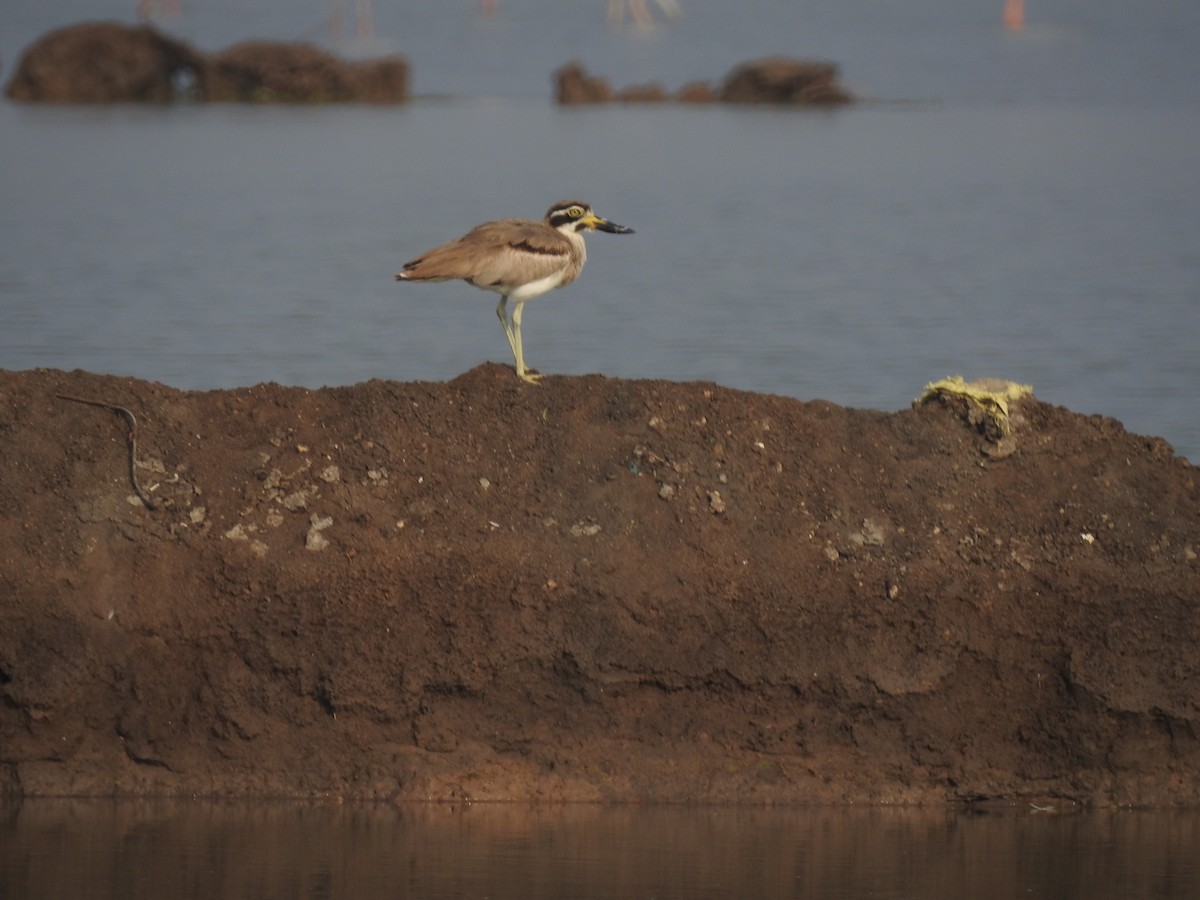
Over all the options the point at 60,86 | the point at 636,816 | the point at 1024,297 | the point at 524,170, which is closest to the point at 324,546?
the point at 636,816

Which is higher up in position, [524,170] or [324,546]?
[524,170]

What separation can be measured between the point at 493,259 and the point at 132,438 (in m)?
2.12

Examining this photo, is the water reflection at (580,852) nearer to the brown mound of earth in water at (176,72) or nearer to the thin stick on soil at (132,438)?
the thin stick on soil at (132,438)

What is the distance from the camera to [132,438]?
410 inches

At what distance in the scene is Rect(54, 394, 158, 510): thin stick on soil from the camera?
10227mm

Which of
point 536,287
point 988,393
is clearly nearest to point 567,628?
point 536,287

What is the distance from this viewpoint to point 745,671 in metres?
10.1

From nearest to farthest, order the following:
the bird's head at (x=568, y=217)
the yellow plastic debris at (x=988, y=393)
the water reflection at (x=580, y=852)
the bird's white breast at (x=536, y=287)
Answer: the water reflection at (x=580, y=852), the yellow plastic debris at (x=988, y=393), the bird's white breast at (x=536, y=287), the bird's head at (x=568, y=217)

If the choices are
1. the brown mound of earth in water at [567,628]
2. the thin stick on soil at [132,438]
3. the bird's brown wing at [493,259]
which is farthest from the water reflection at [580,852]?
the bird's brown wing at [493,259]

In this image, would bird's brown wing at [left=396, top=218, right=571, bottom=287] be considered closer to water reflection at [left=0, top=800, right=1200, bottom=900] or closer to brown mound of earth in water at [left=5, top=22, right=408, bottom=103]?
water reflection at [left=0, top=800, right=1200, bottom=900]

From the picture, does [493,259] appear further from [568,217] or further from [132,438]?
[132,438]

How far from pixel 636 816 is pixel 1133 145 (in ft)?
148

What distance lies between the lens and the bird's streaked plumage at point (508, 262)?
11.1m

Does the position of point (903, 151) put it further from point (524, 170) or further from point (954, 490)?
point (954, 490)
